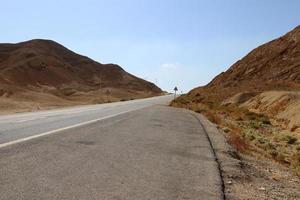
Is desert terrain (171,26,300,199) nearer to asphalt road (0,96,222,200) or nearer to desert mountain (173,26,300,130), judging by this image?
desert mountain (173,26,300,130)

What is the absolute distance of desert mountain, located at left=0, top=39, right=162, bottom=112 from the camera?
11950 centimetres

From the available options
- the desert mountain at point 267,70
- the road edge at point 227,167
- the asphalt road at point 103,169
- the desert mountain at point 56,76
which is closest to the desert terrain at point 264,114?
the desert mountain at point 267,70

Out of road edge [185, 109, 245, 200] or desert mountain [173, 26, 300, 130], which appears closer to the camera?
road edge [185, 109, 245, 200]

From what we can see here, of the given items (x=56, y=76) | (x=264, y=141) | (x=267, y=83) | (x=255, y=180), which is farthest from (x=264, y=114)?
(x=56, y=76)

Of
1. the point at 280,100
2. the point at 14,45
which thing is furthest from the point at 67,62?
the point at 280,100

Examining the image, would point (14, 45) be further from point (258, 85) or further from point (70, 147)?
point (70, 147)

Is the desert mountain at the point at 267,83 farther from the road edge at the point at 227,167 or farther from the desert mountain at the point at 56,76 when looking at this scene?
the desert mountain at the point at 56,76

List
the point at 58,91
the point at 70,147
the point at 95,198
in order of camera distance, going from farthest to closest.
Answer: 1. the point at 58,91
2. the point at 70,147
3. the point at 95,198

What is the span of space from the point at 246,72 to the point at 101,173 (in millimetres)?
76550

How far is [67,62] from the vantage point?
181 m

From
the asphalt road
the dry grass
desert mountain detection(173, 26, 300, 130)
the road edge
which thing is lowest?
the dry grass

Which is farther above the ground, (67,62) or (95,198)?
(67,62)

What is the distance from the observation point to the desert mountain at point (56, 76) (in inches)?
4705

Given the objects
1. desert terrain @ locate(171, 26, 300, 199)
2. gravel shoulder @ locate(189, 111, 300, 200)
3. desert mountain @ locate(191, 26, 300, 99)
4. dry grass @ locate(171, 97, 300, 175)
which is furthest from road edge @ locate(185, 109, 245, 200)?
desert mountain @ locate(191, 26, 300, 99)
